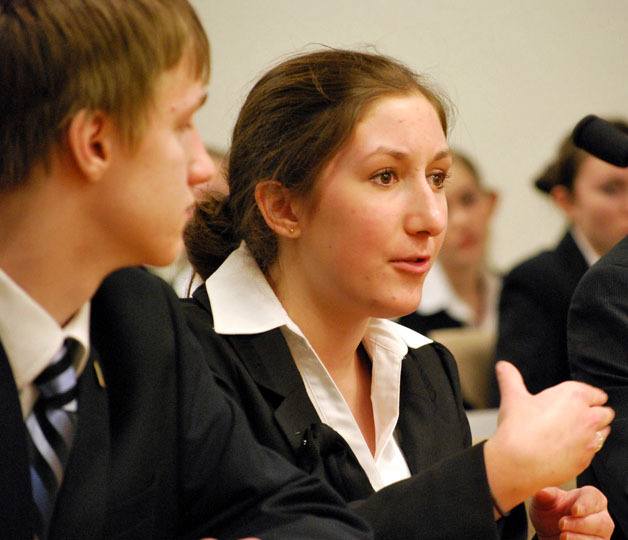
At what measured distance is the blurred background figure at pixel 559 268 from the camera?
3.08 meters

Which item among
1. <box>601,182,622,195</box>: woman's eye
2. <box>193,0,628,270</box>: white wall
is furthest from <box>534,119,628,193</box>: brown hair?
<box>193,0,628,270</box>: white wall

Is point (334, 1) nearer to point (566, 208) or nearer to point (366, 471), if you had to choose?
point (566, 208)

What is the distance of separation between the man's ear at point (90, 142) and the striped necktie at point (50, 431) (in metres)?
0.19

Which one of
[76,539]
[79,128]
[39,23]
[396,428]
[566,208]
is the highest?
[39,23]

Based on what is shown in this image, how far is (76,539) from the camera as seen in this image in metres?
1.11

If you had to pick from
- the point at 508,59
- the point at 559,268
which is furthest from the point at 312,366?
the point at 508,59

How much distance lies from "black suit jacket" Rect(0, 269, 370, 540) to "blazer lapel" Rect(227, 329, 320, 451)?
0.16 metres

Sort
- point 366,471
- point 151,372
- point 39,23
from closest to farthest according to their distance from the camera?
point 39,23 < point 151,372 < point 366,471

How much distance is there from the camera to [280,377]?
1538 millimetres

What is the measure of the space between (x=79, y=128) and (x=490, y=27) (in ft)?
13.5

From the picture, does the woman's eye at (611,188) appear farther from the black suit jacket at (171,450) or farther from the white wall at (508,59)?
the black suit jacket at (171,450)

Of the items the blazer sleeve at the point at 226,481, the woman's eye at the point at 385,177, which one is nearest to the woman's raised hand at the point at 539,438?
the blazer sleeve at the point at 226,481

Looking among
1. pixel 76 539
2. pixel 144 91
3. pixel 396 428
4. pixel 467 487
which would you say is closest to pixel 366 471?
pixel 396 428

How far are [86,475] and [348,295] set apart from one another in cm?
59
